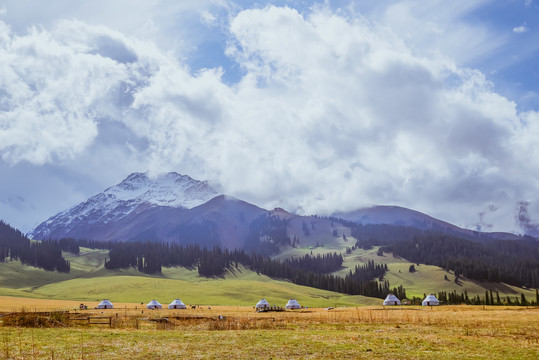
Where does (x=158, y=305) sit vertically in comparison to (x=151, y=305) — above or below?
below

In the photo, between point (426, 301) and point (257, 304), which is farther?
point (426, 301)

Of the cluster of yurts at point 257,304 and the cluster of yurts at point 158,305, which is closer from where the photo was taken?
the cluster of yurts at point 158,305

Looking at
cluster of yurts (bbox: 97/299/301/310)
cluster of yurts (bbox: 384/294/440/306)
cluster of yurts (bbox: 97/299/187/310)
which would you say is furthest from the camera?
cluster of yurts (bbox: 384/294/440/306)

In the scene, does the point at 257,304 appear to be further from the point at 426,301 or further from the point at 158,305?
the point at 426,301

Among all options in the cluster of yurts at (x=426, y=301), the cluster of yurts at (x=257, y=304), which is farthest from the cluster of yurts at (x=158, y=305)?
the cluster of yurts at (x=426, y=301)

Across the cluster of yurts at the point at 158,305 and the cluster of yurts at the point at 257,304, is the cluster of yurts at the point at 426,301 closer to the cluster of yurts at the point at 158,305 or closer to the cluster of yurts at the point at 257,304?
the cluster of yurts at the point at 257,304

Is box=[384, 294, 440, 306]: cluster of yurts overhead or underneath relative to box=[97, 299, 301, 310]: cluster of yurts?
underneath

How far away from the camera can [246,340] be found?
129 feet

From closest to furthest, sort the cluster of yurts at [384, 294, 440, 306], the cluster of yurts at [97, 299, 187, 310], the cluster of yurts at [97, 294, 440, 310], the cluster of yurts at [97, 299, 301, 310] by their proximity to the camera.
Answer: the cluster of yurts at [97, 299, 301, 310]
the cluster of yurts at [97, 294, 440, 310]
the cluster of yurts at [97, 299, 187, 310]
the cluster of yurts at [384, 294, 440, 306]

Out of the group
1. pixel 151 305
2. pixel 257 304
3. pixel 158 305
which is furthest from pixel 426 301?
pixel 151 305

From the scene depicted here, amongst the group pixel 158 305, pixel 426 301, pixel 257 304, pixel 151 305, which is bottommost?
pixel 426 301

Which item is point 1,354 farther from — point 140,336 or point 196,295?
point 196,295

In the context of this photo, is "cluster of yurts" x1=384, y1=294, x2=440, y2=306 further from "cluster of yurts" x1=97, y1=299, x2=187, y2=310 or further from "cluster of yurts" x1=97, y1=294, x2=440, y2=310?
"cluster of yurts" x1=97, y1=299, x2=187, y2=310

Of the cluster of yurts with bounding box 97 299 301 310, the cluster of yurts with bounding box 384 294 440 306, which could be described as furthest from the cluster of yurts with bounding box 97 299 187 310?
the cluster of yurts with bounding box 384 294 440 306
